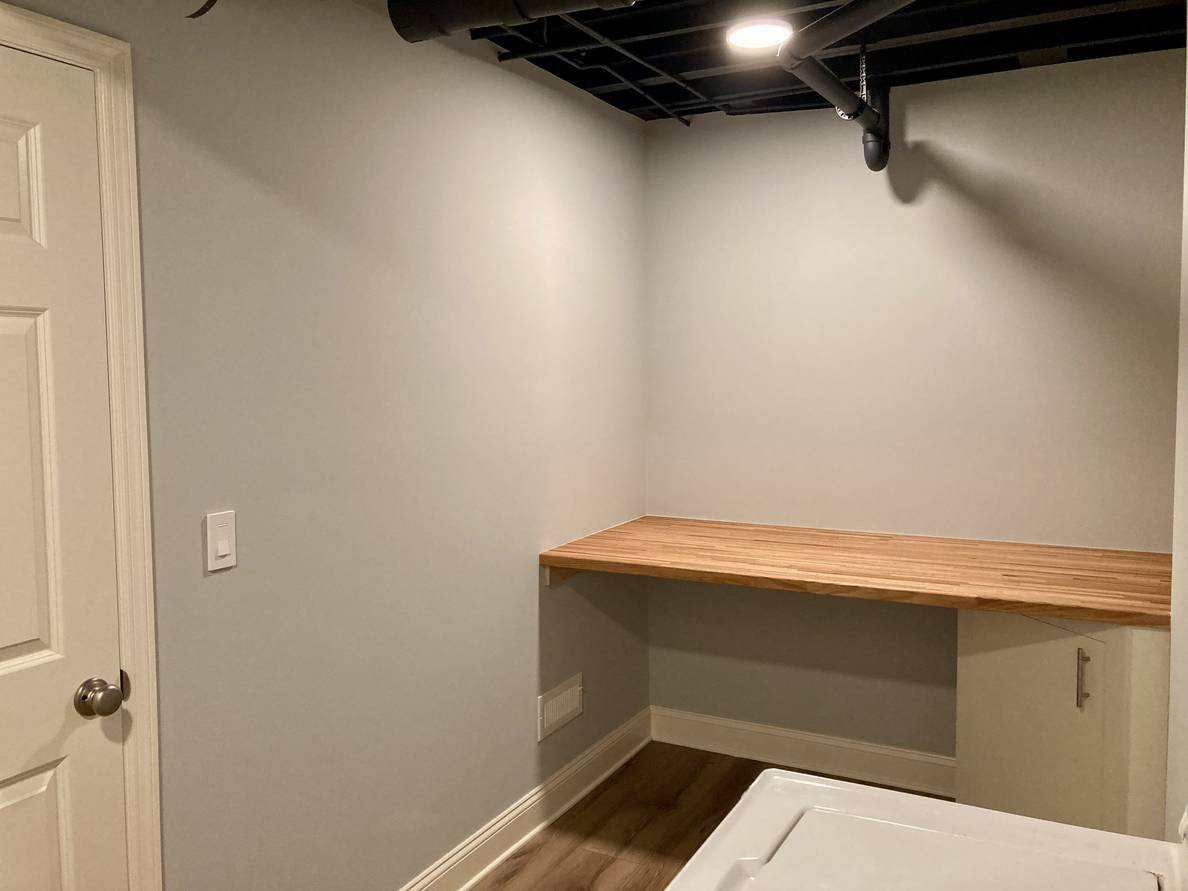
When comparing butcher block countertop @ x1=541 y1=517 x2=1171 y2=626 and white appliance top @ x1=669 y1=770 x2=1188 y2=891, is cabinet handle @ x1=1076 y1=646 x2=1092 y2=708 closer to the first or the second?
butcher block countertop @ x1=541 y1=517 x2=1171 y2=626

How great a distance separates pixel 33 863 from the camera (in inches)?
64.2

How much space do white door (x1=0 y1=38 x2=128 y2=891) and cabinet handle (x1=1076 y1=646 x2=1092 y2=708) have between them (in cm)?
221

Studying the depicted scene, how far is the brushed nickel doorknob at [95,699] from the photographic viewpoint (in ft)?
5.55

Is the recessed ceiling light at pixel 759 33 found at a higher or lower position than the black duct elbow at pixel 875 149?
higher

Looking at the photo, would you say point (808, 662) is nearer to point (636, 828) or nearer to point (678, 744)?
point (678, 744)

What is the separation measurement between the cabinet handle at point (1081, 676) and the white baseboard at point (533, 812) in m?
1.65

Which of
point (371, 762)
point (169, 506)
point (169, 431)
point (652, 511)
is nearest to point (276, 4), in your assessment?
point (169, 431)

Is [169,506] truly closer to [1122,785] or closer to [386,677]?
[386,677]

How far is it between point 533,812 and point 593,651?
600 millimetres

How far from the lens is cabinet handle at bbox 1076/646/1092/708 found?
239 centimetres

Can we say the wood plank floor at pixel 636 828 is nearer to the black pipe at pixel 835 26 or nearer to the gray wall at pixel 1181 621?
the gray wall at pixel 1181 621

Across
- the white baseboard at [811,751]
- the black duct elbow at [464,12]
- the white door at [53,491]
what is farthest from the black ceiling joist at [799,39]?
the white baseboard at [811,751]

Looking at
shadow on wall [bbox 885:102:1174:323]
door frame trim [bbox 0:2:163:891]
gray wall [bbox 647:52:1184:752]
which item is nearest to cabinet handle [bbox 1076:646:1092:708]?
gray wall [bbox 647:52:1184:752]

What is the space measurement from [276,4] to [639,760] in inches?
112
